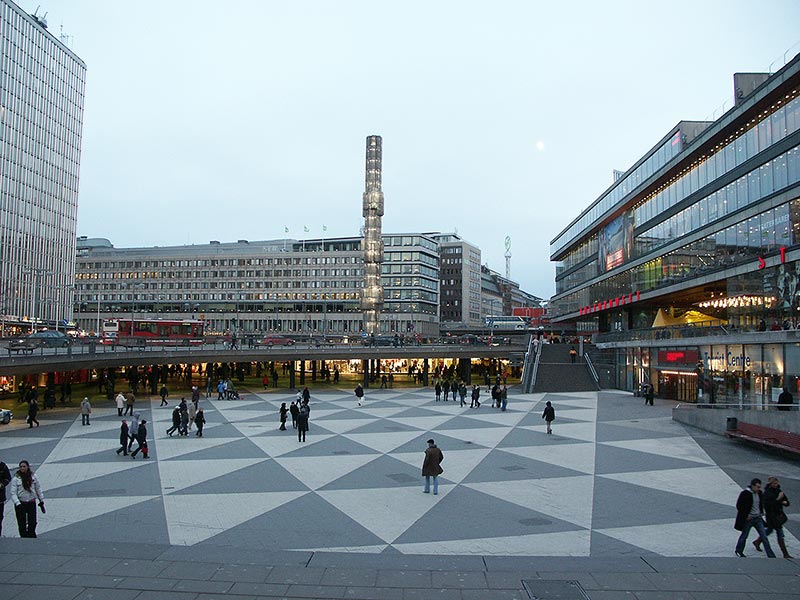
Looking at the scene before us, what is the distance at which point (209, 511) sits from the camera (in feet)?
48.5

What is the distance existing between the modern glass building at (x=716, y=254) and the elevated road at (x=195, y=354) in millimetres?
12849

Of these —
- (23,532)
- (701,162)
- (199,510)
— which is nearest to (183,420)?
(199,510)

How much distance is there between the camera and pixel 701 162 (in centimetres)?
4147

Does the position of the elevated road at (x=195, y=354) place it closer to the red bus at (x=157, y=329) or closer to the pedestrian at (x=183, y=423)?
the red bus at (x=157, y=329)

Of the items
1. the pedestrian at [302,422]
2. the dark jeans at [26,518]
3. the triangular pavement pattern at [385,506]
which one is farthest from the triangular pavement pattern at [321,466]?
the dark jeans at [26,518]

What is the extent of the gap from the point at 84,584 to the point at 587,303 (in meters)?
67.4

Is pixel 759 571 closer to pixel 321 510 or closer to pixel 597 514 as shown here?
pixel 597 514

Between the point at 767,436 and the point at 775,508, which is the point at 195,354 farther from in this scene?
the point at 775,508

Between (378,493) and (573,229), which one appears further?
(573,229)

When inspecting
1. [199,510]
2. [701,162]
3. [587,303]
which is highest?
[701,162]

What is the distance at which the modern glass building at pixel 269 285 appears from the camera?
11925 cm

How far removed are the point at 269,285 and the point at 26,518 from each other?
11319cm

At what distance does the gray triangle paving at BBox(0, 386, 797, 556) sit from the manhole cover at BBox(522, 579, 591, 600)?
281 centimetres

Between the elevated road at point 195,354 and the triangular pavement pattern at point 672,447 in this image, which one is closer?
the triangular pavement pattern at point 672,447
